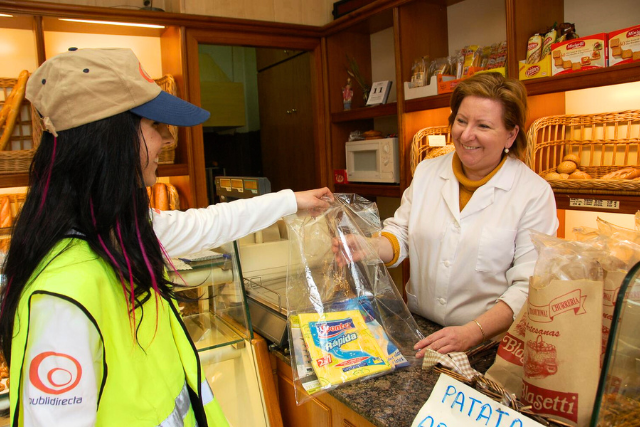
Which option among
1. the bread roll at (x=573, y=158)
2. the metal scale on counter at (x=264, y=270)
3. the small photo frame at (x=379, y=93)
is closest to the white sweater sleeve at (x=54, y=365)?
the metal scale on counter at (x=264, y=270)

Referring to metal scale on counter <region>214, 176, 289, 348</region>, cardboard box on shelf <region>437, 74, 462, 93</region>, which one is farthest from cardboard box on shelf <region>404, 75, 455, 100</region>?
metal scale on counter <region>214, 176, 289, 348</region>

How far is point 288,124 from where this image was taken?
466 cm

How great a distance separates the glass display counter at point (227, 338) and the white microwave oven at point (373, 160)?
1782 millimetres

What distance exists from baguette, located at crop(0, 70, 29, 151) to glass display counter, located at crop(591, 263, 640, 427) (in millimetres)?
2973

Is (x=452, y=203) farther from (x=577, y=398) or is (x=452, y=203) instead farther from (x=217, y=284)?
(x=577, y=398)

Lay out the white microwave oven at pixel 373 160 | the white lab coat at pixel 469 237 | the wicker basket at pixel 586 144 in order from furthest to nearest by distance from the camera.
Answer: the white microwave oven at pixel 373 160 < the wicker basket at pixel 586 144 < the white lab coat at pixel 469 237

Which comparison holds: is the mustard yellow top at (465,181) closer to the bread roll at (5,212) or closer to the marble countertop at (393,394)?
the marble countertop at (393,394)

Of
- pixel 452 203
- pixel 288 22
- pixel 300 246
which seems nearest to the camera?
pixel 300 246

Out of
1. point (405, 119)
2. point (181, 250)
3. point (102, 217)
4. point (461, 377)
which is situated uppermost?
point (405, 119)

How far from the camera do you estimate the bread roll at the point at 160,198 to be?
3146mm

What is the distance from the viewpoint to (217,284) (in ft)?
5.51

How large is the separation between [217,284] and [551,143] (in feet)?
5.71

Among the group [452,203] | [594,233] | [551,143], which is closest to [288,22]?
[551,143]

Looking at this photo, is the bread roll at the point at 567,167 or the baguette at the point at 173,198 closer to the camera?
the bread roll at the point at 567,167
